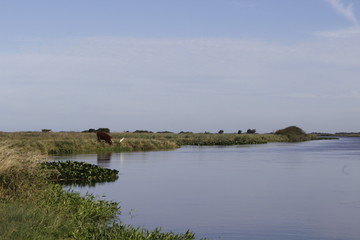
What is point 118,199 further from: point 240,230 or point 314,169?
point 314,169

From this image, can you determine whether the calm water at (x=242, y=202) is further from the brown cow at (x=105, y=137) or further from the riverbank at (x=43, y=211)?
the brown cow at (x=105, y=137)

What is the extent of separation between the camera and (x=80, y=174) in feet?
87.6

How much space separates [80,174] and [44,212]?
47.6 feet

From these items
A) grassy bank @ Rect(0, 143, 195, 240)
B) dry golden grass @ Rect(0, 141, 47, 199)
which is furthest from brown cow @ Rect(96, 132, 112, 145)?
dry golden grass @ Rect(0, 141, 47, 199)

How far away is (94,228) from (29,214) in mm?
1521

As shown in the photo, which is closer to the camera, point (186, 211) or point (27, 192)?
point (27, 192)

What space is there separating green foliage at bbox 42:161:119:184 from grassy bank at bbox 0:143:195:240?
855 cm

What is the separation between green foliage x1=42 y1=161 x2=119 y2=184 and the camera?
2620cm

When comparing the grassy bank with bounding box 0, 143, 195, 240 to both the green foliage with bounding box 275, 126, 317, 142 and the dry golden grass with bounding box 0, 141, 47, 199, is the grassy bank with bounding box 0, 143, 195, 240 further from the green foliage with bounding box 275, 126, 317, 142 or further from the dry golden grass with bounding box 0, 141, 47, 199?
the green foliage with bounding box 275, 126, 317, 142

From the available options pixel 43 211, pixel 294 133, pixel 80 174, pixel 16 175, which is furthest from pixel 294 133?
pixel 43 211

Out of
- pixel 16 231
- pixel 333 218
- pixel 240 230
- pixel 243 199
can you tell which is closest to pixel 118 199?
pixel 243 199

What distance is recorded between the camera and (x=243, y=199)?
66.5 ft

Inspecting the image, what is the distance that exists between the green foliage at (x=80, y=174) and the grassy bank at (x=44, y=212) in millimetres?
8546

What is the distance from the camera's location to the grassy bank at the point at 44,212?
10.8 meters
